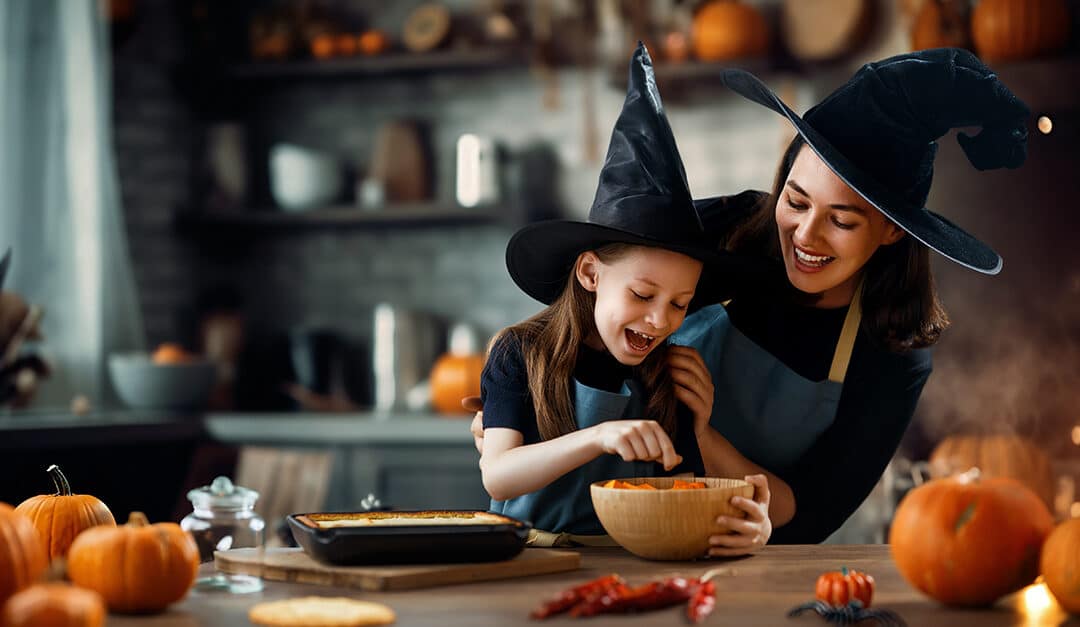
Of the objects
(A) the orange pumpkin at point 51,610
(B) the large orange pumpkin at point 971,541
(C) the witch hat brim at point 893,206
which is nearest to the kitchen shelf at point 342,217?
(C) the witch hat brim at point 893,206

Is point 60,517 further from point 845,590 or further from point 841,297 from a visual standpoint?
point 841,297

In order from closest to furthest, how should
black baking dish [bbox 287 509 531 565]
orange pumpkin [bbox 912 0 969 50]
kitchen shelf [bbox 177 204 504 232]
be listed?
1. black baking dish [bbox 287 509 531 565]
2. orange pumpkin [bbox 912 0 969 50]
3. kitchen shelf [bbox 177 204 504 232]

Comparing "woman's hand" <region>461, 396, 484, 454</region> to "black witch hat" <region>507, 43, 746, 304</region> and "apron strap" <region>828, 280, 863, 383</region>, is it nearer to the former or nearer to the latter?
"black witch hat" <region>507, 43, 746, 304</region>

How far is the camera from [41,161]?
3.92 metres

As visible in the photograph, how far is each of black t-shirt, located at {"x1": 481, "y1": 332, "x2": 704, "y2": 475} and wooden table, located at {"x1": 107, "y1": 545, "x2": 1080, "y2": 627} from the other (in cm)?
28

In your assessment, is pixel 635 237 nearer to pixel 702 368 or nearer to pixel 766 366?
pixel 702 368

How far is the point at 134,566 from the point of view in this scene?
1.20m

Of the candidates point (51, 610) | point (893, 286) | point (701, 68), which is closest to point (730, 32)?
point (701, 68)

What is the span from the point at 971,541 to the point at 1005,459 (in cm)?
248

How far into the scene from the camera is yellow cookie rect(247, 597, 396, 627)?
1.13m

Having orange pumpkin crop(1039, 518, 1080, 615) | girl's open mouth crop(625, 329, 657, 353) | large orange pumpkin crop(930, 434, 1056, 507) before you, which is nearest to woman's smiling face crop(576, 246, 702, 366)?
girl's open mouth crop(625, 329, 657, 353)

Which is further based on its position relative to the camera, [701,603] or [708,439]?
[708,439]

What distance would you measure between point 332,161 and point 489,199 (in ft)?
2.11

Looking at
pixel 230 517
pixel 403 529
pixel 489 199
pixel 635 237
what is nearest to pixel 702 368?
pixel 635 237
